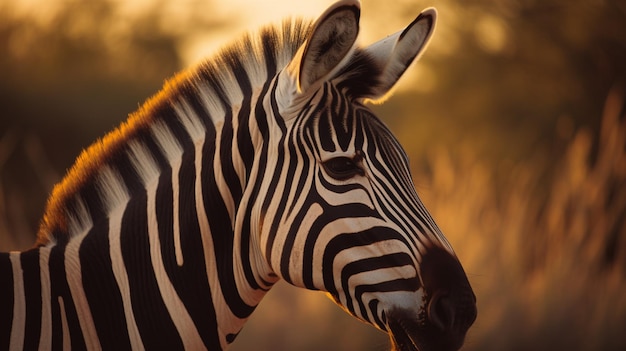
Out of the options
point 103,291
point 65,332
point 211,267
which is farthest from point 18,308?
point 211,267

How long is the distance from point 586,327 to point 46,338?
6046 millimetres

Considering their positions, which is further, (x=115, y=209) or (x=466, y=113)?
(x=466, y=113)

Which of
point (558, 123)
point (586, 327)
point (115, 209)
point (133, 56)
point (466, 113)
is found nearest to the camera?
point (115, 209)

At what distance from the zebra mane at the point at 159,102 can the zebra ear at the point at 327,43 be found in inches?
13.7

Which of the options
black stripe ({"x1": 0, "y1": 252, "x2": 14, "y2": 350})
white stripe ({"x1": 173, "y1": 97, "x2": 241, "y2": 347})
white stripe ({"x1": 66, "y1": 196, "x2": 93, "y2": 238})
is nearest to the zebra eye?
white stripe ({"x1": 173, "y1": 97, "x2": 241, "y2": 347})

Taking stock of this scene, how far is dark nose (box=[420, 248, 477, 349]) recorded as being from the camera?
2365mm

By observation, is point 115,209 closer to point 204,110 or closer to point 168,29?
point 204,110

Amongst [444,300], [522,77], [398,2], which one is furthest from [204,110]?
[522,77]

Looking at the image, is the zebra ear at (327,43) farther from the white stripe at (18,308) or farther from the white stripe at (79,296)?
the white stripe at (18,308)

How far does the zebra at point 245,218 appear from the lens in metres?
2.45

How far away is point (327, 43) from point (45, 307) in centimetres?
139

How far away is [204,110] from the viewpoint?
288 centimetres

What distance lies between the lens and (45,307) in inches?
98.7

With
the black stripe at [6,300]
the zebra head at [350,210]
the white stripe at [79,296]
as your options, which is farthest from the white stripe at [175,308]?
the black stripe at [6,300]
